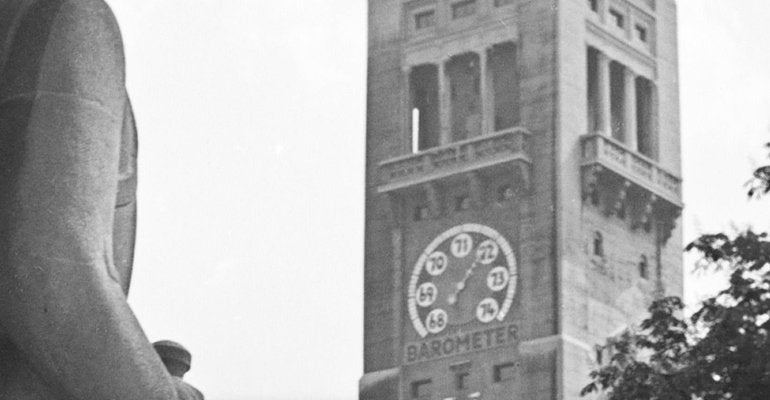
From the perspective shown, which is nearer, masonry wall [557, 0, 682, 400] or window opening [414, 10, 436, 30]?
masonry wall [557, 0, 682, 400]

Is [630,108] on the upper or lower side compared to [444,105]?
upper

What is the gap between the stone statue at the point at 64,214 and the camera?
6.97 metres

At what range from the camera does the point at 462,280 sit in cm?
9738

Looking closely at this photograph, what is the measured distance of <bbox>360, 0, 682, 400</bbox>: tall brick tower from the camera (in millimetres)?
96062

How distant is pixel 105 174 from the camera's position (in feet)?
23.4

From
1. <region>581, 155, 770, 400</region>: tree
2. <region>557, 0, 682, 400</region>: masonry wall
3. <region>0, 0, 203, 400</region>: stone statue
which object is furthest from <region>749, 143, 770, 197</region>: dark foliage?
<region>557, 0, 682, 400</region>: masonry wall

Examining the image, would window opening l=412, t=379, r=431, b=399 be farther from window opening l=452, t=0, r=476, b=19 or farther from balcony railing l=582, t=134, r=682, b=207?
window opening l=452, t=0, r=476, b=19

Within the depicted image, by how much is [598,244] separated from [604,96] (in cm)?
549

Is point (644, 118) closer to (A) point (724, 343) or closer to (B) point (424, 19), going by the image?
(B) point (424, 19)

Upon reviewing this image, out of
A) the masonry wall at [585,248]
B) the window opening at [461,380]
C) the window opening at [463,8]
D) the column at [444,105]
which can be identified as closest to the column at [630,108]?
the masonry wall at [585,248]

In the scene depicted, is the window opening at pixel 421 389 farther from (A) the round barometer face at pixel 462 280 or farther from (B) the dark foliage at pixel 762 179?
(B) the dark foliage at pixel 762 179

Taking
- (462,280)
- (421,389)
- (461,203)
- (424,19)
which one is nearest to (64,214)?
(462,280)

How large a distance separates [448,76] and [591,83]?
489 cm

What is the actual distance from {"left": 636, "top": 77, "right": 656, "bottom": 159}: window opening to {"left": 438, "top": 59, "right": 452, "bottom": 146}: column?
6904mm
